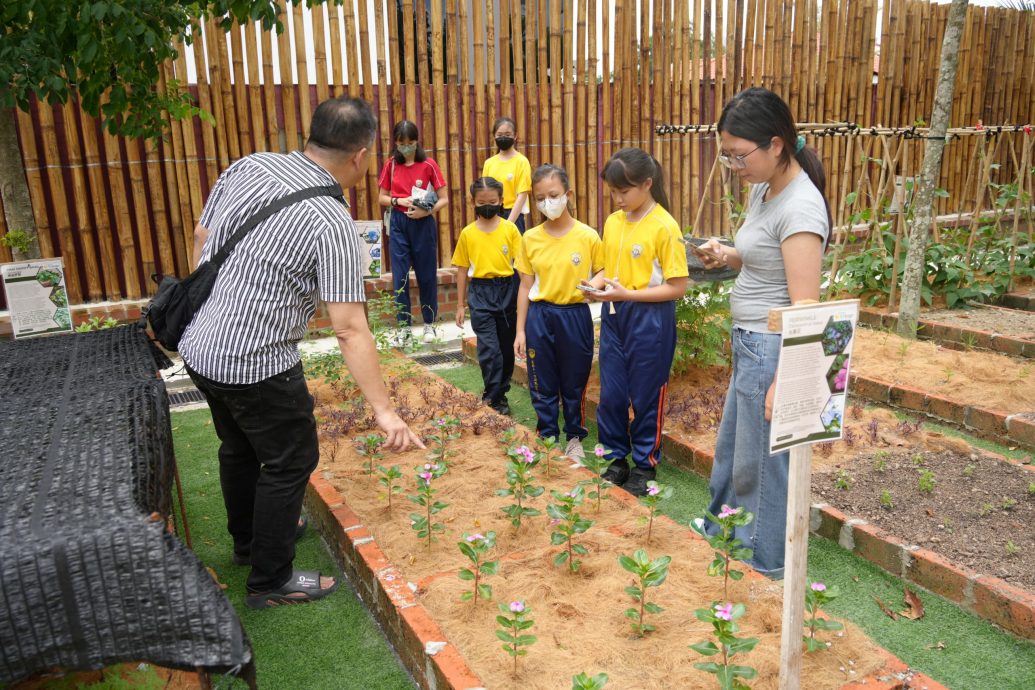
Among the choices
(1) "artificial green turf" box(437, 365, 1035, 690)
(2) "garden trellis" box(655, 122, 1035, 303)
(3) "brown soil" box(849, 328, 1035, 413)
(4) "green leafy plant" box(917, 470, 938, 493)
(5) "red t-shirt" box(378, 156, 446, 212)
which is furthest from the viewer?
(5) "red t-shirt" box(378, 156, 446, 212)

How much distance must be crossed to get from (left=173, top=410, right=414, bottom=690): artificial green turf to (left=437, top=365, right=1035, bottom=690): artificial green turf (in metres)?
1.83

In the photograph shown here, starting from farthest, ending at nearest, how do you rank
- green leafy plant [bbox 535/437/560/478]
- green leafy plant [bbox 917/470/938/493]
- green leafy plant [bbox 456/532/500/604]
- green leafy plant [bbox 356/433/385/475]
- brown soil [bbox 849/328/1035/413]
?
brown soil [bbox 849/328/1035/413]
green leafy plant [bbox 356/433/385/475]
green leafy plant [bbox 535/437/560/478]
green leafy plant [bbox 917/470/938/493]
green leafy plant [bbox 456/532/500/604]

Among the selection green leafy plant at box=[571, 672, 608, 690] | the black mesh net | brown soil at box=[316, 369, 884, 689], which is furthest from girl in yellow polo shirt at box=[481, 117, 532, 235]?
the black mesh net

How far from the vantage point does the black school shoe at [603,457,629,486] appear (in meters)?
4.36

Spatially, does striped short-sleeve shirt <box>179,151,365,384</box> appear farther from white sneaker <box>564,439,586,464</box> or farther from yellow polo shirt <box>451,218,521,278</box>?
yellow polo shirt <box>451,218,521,278</box>

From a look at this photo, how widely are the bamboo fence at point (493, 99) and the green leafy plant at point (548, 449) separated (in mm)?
3015

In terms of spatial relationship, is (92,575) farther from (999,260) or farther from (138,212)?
(999,260)

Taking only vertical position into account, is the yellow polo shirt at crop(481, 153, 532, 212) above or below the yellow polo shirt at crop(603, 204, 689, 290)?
above

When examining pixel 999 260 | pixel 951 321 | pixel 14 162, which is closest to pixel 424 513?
pixel 14 162

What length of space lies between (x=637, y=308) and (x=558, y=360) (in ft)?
2.53

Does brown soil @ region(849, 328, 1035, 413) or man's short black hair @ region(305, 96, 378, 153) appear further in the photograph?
brown soil @ region(849, 328, 1035, 413)

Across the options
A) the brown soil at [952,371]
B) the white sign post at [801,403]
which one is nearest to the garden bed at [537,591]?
the white sign post at [801,403]

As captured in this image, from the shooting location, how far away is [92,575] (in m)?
1.73

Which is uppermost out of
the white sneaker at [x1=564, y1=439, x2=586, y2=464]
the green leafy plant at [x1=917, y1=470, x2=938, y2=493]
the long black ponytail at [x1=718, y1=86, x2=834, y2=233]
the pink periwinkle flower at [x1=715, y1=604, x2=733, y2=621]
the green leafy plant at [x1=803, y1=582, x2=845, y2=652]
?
the long black ponytail at [x1=718, y1=86, x2=834, y2=233]
